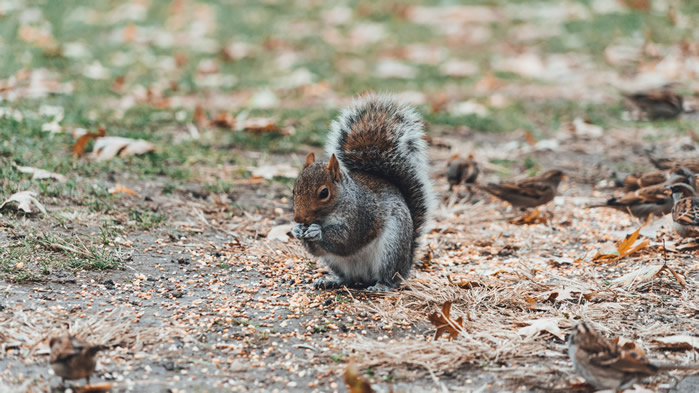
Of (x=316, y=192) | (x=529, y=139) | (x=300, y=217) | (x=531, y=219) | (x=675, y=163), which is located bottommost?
(x=531, y=219)

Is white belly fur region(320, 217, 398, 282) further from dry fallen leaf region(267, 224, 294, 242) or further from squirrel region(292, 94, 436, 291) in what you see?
dry fallen leaf region(267, 224, 294, 242)

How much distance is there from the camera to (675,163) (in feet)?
16.4

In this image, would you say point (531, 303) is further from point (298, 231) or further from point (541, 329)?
point (298, 231)

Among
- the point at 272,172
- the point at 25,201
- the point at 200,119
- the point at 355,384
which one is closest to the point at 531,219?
the point at 272,172

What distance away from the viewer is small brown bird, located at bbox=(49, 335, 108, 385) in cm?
235

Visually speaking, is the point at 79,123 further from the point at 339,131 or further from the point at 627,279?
the point at 627,279

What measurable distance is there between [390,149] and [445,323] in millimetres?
1010

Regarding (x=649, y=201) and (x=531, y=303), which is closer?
(x=531, y=303)

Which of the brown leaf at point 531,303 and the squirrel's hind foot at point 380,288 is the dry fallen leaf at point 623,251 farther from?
the squirrel's hind foot at point 380,288

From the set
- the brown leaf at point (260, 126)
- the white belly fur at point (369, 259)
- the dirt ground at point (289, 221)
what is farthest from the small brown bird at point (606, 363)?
the brown leaf at point (260, 126)

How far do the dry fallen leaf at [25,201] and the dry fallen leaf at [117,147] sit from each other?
3.37 ft

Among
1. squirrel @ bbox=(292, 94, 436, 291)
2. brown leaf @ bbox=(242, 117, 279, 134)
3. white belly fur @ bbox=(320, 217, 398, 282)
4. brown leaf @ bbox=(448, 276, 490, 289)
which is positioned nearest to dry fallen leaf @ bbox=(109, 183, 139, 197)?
squirrel @ bbox=(292, 94, 436, 291)

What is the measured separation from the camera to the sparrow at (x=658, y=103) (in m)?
6.77

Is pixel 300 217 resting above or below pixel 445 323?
above
